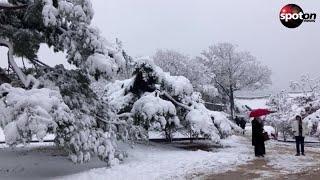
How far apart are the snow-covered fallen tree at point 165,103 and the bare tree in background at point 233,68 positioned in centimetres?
3715

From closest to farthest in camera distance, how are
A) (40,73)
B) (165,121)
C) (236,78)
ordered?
(40,73), (165,121), (236,78)

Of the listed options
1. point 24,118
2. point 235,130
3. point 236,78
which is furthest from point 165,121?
point 236,78

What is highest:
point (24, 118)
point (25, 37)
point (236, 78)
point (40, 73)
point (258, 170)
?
point (236, 78)

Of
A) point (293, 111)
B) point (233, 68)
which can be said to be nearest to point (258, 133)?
point (293, 111)

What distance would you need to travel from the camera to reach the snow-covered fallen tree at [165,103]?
59.3 feet

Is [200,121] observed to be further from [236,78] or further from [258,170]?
[236,78]

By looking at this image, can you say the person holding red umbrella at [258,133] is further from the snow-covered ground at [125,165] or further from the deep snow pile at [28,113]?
the deep snow pile at [28,113]

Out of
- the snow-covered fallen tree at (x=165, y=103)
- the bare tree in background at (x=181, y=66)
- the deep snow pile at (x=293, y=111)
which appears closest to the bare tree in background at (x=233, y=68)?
the bare tree in background at (x=181, y=66)

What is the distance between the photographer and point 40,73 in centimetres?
1489

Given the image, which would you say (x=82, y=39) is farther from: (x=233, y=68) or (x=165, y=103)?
(x=233, y=68)

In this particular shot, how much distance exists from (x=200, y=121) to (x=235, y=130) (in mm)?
2362

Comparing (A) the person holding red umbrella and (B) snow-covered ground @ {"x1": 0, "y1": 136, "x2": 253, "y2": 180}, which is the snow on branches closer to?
(B) snow-covered ground @ {"x1": 0, "y1": 136, "x2": 253, "y2": 180}

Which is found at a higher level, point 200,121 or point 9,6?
point 9,6

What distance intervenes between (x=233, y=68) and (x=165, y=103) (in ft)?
136
